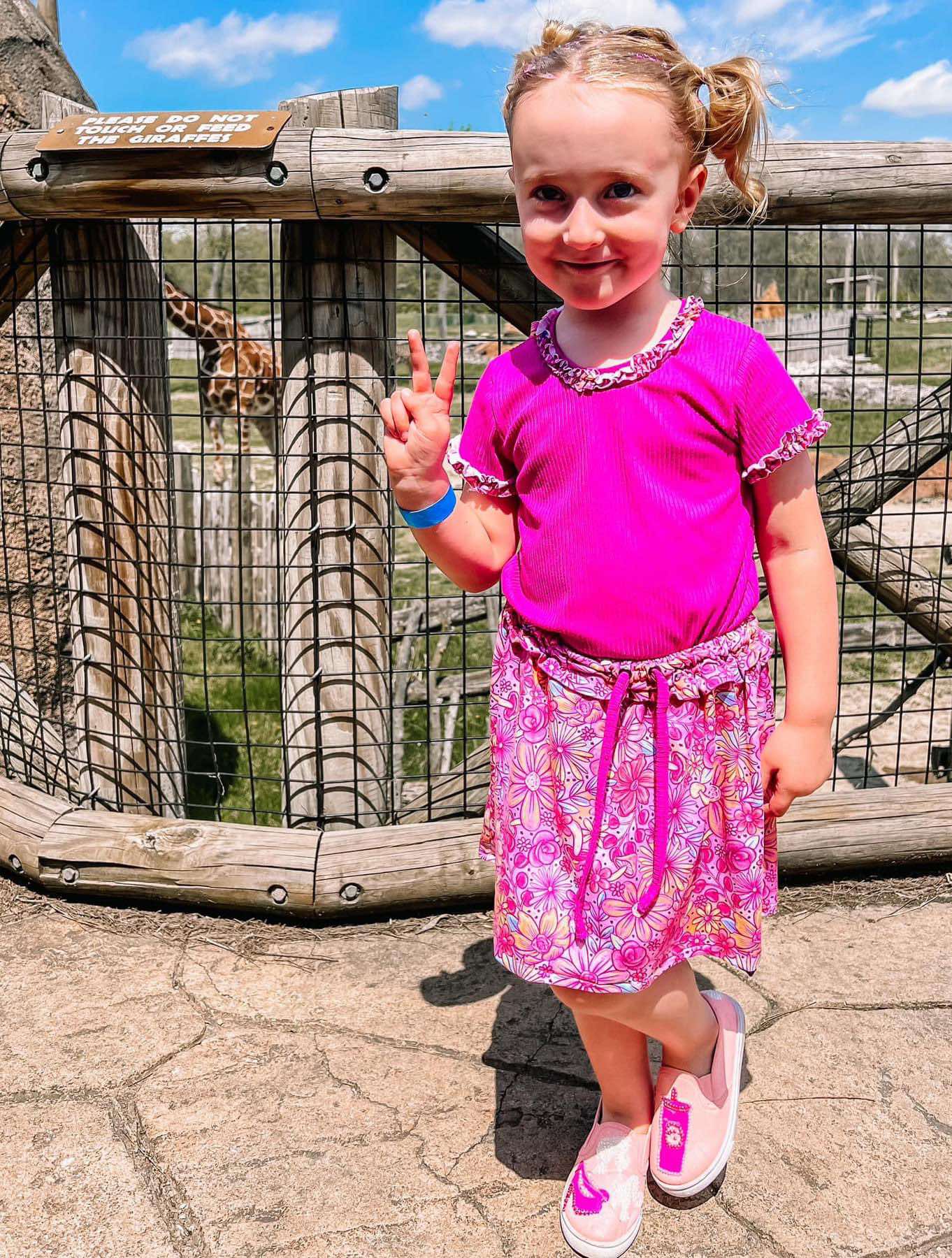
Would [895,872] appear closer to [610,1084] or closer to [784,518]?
[610,1084]

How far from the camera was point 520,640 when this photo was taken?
5.97 feet

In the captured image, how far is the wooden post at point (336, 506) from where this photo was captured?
286cm

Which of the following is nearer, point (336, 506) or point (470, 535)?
point (470, 535)

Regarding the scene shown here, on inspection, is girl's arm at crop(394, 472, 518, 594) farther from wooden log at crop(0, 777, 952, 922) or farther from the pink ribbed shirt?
wooden log at crop(0, 777, 952, 922)

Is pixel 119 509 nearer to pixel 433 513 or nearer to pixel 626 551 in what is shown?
pixel 433 513

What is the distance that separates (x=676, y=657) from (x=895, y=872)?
1.73 metres

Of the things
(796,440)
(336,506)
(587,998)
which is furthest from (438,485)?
(336,506)

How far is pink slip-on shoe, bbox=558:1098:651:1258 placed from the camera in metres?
1.82

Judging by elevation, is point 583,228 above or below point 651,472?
above

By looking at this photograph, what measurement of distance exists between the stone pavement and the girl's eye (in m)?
1.55

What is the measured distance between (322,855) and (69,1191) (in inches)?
42.1

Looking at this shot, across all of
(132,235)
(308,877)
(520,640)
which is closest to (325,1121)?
(308,877)

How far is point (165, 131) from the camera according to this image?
2.66m

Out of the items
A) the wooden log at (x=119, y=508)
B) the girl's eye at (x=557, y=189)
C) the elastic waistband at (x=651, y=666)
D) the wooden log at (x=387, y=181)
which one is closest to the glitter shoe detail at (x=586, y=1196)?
the elastic waistband at (x=651, y=666)
